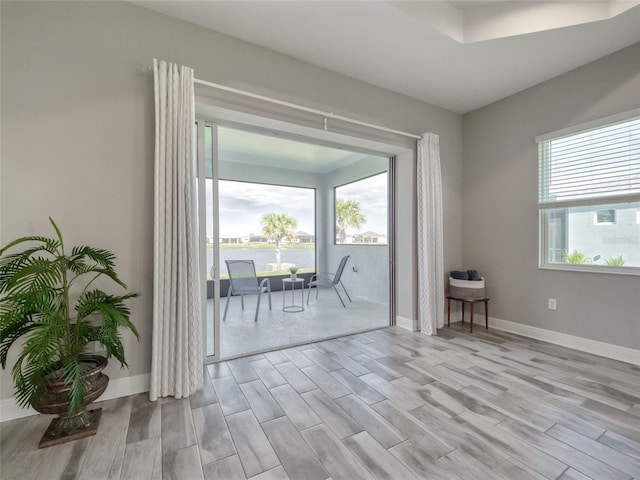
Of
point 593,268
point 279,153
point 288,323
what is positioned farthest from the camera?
point 279,153

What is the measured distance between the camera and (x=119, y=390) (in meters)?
2.01

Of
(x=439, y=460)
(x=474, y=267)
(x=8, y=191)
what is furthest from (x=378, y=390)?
(x=8, y=191)

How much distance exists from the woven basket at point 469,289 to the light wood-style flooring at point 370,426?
0.91 m

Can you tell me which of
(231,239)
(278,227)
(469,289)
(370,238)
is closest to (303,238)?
(278,227)

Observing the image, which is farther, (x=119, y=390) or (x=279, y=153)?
(x=279, y=153)

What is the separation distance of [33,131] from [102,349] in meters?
1.51

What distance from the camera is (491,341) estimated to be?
303cm

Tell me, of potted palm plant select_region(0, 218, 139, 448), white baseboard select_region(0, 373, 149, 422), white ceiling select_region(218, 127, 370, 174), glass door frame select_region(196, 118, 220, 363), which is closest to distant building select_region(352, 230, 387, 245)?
white ceiling select_region(218, 127, 370, 174)

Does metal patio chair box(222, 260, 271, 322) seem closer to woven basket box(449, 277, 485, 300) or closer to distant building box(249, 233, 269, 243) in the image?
distant building box(249, 233, 269, 243)

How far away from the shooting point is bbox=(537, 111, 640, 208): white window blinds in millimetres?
2498

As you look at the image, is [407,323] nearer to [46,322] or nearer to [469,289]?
[469,289]

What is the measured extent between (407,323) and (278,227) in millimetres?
3811

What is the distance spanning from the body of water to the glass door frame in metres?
3.24

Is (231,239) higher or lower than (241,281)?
higher
